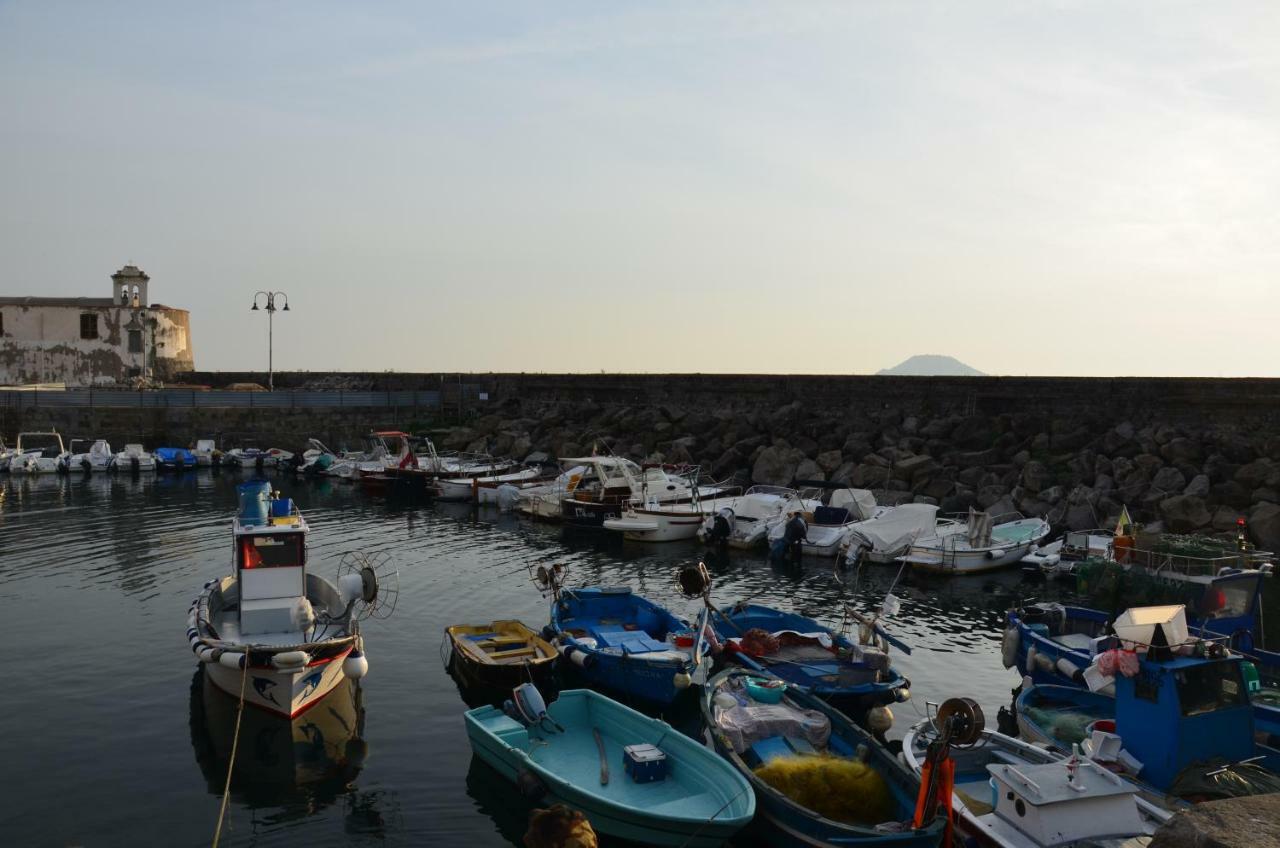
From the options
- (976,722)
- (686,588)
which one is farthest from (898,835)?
(686,588)

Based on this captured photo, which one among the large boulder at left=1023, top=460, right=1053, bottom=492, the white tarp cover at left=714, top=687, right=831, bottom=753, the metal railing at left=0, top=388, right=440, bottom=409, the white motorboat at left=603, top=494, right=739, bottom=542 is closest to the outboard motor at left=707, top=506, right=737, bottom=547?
the white motorboat at left=603, top=494, right=739, bottom=542

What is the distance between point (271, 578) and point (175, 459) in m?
39.8

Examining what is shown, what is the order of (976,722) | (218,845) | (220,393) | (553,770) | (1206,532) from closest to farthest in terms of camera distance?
(976,722)
(218,845)
(553,770)
(1206,532)
(220,393)

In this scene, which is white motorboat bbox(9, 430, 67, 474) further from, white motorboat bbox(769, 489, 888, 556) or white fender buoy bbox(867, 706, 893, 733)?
white fender buoy bbox(867, 706, 893, 733)

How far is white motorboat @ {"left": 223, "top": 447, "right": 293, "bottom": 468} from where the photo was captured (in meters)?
54.0

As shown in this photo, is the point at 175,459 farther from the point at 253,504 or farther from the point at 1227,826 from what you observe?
the point at 1227,826

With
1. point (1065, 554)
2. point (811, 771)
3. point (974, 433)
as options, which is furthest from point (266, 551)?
point (974, 433)

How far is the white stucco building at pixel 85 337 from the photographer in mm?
67000

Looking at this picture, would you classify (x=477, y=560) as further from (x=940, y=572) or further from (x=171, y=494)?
(x=171, y=494)

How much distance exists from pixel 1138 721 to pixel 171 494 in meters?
42.0

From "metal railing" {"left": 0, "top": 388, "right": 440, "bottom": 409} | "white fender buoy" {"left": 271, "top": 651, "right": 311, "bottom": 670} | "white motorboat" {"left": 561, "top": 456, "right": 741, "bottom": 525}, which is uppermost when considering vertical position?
"metal railing" {"left": 0, "top": 388, "right": 440, "bottom": 409}

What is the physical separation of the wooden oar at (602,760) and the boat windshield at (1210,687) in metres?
7.17

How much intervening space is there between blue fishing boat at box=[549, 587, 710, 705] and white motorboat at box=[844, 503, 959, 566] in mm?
10945

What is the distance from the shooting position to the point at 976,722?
378 inches
